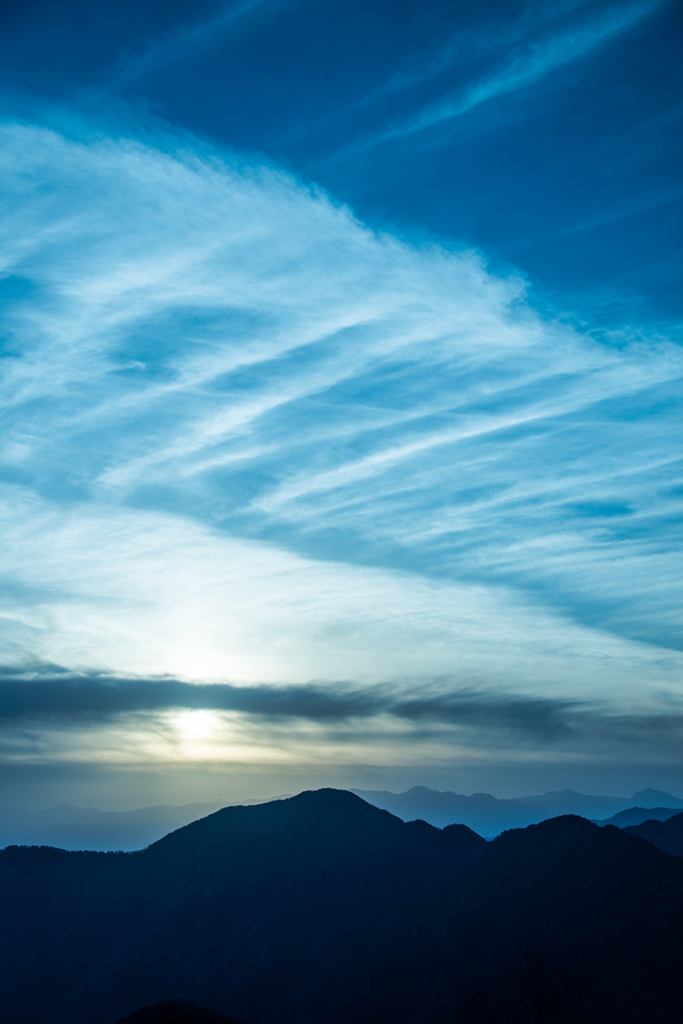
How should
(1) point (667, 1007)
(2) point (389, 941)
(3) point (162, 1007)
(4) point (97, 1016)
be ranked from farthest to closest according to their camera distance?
(4) point (97, 1016)
(2) point (389, 941)
(3) point (162, 1007)
(1) point (667, 1007)

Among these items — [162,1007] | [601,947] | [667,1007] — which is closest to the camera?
[667,1007]

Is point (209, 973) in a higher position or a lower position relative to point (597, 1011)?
lower

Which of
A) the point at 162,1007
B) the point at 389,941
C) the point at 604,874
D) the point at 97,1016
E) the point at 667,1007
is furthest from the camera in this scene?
the point at 97,1016

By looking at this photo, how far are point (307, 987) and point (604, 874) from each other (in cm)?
7781

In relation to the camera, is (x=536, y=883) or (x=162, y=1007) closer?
(x=162, y=1007)

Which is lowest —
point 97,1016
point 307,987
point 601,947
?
point 97,1016

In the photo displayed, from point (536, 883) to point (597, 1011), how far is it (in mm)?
57056

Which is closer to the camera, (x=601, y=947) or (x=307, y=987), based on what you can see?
(x=601, y=947)

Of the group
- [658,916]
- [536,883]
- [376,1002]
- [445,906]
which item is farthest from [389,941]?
[658,916]

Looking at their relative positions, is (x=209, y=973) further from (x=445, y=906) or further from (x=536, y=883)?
(x=536, y=883)

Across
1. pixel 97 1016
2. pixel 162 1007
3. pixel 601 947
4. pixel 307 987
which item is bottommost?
pixel 97 1016

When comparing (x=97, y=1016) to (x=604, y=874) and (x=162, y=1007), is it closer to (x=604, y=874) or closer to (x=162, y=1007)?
(x=162, y=1007)

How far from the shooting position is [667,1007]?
4286 inches

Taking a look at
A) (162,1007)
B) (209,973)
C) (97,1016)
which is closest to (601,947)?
(162,1007)
